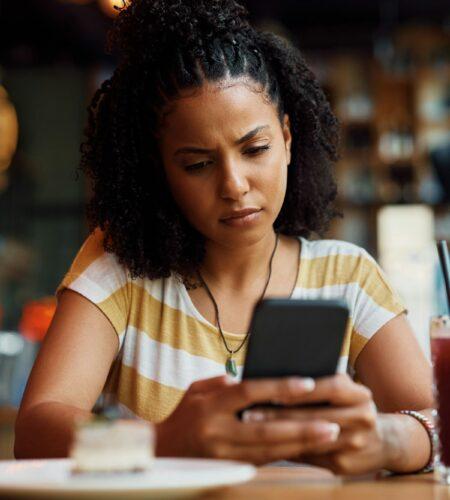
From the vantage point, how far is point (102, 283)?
1.61 meters

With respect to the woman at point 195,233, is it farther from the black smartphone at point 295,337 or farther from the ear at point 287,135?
the black smartphone at point 295,337

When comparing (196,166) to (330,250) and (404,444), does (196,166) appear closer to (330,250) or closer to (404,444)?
(330,250)

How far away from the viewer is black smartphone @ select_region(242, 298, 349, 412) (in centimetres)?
92

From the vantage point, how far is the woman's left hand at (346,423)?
0.99 meters

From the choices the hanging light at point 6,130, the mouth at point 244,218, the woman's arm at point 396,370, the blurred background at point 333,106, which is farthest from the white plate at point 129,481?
the blurred background at point 333,106

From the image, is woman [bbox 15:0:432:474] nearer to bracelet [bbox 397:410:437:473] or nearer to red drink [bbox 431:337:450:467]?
bracelet [bbox 397:410:437:473]

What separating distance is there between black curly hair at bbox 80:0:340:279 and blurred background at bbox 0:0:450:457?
17.6ft

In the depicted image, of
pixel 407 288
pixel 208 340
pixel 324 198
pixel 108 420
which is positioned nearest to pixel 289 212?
pixel 324 198

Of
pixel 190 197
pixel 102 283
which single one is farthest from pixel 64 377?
pixel 190 197

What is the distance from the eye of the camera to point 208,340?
1656 millimetres

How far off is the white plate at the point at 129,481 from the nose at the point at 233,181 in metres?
0.63

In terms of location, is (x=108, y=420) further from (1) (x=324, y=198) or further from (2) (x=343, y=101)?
(2) (x=343, y=101)

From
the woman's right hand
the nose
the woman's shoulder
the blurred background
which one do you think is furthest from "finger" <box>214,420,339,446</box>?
the blurred background

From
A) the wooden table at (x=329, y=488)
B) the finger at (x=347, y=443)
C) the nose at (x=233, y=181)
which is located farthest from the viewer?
the nose at (x=233, y=181)
